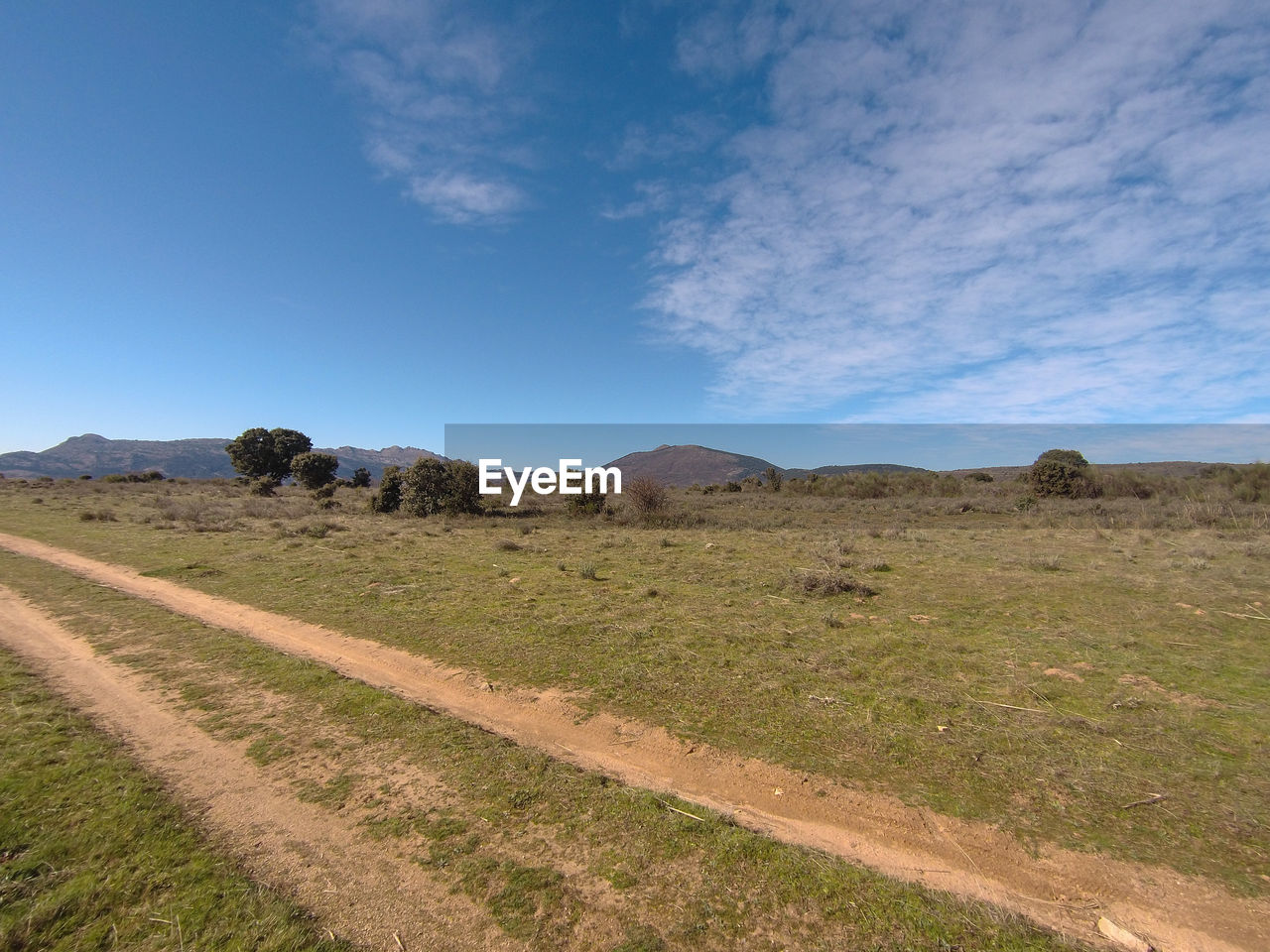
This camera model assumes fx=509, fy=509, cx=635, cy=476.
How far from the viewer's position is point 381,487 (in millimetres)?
34250

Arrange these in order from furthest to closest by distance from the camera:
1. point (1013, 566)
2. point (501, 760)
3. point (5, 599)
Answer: point (1013, 566) → point (5, 599) → point (501, 760)

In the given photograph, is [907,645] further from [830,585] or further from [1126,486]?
[1126,486]

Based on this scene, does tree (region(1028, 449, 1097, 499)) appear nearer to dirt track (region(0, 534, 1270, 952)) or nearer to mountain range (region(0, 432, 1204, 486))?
mountain range (region(0, 432, 1204, 486))

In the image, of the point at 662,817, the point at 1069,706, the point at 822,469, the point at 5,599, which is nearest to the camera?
the point at 662,817

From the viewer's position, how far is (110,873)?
3432mm

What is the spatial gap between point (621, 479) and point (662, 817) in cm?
3061

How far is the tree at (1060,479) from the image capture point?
3981 cm

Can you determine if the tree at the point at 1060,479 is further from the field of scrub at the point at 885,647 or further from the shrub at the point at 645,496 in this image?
the shrub at the point at 645,496

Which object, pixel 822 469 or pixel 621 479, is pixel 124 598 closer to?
pixel 621 479

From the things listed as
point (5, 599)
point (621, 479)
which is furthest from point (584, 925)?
point (621, 479)

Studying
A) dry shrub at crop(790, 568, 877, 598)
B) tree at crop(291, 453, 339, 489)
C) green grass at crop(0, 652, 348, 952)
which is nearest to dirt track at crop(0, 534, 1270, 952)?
green grass at crop(0, 652, 348, 952)

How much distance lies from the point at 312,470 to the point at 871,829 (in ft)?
225

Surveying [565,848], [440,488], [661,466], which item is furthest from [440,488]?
[661,466]

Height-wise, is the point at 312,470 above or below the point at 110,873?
above
